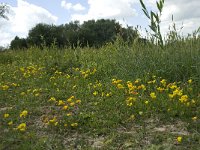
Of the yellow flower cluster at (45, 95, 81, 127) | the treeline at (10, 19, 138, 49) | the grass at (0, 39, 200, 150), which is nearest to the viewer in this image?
the grass at (0, 39, 200, 150)

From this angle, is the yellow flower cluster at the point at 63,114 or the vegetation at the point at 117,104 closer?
the vegetation at the point at 117,104

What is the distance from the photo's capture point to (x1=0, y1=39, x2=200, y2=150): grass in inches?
167

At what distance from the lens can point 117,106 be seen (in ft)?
17.5

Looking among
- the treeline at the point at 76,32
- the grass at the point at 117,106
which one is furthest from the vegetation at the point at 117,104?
the treeline at the point at 76,32

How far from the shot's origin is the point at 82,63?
948 cm

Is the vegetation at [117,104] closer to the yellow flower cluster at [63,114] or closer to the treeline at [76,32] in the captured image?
the yellow flower cluster at [63,114]

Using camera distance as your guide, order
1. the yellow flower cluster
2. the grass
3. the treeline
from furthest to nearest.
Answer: the treeline
the yellow flower cluster
the grass

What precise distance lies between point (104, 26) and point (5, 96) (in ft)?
162

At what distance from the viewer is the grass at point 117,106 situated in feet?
13.9

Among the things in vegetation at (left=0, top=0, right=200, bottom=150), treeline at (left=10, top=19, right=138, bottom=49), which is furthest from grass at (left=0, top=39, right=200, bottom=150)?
treeline at (left=10, top=19, right=138, bottom=49)

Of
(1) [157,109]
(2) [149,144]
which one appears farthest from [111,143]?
(1) [157,109]

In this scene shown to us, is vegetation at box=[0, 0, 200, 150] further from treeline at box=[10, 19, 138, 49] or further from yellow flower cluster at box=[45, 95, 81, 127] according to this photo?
treeline at box=[10, 19, 138, 49]

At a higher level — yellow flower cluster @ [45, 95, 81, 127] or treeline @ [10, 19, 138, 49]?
treeline @ [10, 19, 138, 49]

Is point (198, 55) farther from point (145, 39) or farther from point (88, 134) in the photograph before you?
point (88, 134)
